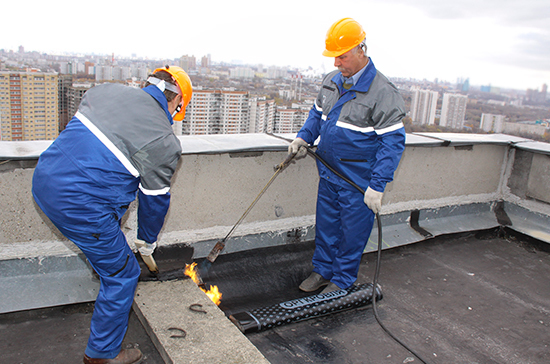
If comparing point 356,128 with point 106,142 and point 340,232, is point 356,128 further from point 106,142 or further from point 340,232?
point 106,142

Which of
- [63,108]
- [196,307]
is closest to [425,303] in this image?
[196,307]

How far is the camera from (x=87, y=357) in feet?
6.48

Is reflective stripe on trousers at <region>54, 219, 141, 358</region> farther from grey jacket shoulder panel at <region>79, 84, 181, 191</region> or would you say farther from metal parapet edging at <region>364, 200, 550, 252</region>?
metal parapet edging at <region>364, 200, 550, 252</region>

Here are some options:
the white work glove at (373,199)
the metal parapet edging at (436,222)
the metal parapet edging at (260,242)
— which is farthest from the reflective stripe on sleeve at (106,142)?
the metal parapet edging at (436,222)

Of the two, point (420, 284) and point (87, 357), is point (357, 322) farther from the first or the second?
point (87, 357)

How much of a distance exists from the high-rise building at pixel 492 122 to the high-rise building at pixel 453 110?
0.27 m

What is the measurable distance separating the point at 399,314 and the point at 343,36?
189 centimetres

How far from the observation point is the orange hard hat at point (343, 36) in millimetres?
2662

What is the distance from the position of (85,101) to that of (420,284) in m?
2.68

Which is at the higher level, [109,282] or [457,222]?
[109,282]

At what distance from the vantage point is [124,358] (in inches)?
80.0

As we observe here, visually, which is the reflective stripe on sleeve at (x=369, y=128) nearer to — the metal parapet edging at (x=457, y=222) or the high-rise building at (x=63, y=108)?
the metal parapet edging at (x=457, y=222)

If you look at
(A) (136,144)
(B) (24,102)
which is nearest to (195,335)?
(A) (136,144)

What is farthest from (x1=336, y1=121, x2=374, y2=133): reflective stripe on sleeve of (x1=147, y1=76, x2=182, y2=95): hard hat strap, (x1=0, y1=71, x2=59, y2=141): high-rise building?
(x1=0, y1=71, x2=59, y2=141): high-rise building
